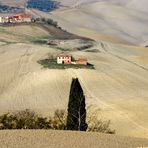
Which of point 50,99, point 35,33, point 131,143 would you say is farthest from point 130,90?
point 35,33

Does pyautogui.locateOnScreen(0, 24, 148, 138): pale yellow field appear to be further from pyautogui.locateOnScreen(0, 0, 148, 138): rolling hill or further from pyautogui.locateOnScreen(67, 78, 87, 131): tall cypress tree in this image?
pyautogui.locateOnScreen(67, 78, 87, 131): tall cypress tree

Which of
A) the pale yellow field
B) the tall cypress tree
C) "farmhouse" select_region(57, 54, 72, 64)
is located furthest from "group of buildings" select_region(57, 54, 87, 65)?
the tall cypress tree

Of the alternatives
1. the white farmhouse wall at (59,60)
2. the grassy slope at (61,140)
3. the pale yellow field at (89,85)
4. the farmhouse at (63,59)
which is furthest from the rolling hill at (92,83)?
the grassy slope at (61,140)

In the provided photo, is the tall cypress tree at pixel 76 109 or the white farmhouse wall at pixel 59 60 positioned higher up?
the tall cypress tree at pixel 76 109

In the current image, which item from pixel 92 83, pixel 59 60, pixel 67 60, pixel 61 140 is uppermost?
pixel 61 140

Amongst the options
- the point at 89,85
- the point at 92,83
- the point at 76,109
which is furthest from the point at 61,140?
the point at 92,83

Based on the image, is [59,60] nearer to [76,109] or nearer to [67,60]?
A: [67,60]

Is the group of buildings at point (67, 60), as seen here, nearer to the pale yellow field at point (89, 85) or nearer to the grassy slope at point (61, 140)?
the pale yellow field at point (89, 85)

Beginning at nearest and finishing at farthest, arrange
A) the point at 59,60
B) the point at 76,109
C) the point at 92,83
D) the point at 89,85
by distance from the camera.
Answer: the point at 76,109 < the point at 89,85 < the point at 92,83 < the point at 59,60

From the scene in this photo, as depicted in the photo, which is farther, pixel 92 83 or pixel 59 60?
pixel 59 60
